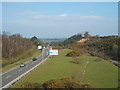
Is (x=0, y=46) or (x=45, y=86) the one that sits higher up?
(x=0, y=46)

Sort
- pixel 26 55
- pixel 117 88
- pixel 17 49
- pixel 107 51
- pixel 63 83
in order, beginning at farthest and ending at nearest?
pixel 107 51
pixel 26 55
pixel 17 49
pixel 117 88
pixel 63 83

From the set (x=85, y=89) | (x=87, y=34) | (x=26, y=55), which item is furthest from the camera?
(x=87, y=34)

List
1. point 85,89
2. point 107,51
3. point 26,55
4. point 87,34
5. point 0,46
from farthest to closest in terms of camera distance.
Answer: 1. point 87,34
2. point 107,51
3. point 26,55
4. point 0,46
5. point 85,89

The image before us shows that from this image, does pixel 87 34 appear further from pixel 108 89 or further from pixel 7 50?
pixel 108 89

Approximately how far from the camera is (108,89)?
927cm

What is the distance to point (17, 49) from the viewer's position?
2577 cm

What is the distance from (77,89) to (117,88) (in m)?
3.01

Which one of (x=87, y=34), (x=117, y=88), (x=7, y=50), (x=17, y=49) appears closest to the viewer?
(x=117, y=88)

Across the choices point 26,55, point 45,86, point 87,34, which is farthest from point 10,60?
point 87,34

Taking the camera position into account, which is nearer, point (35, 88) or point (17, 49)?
point (35, 88)

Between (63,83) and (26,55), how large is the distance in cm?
2066

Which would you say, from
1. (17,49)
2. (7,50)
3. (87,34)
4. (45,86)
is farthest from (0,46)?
(87,34)

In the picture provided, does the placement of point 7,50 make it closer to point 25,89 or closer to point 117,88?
point 25,89

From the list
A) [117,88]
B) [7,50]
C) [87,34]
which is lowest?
[117,88]
